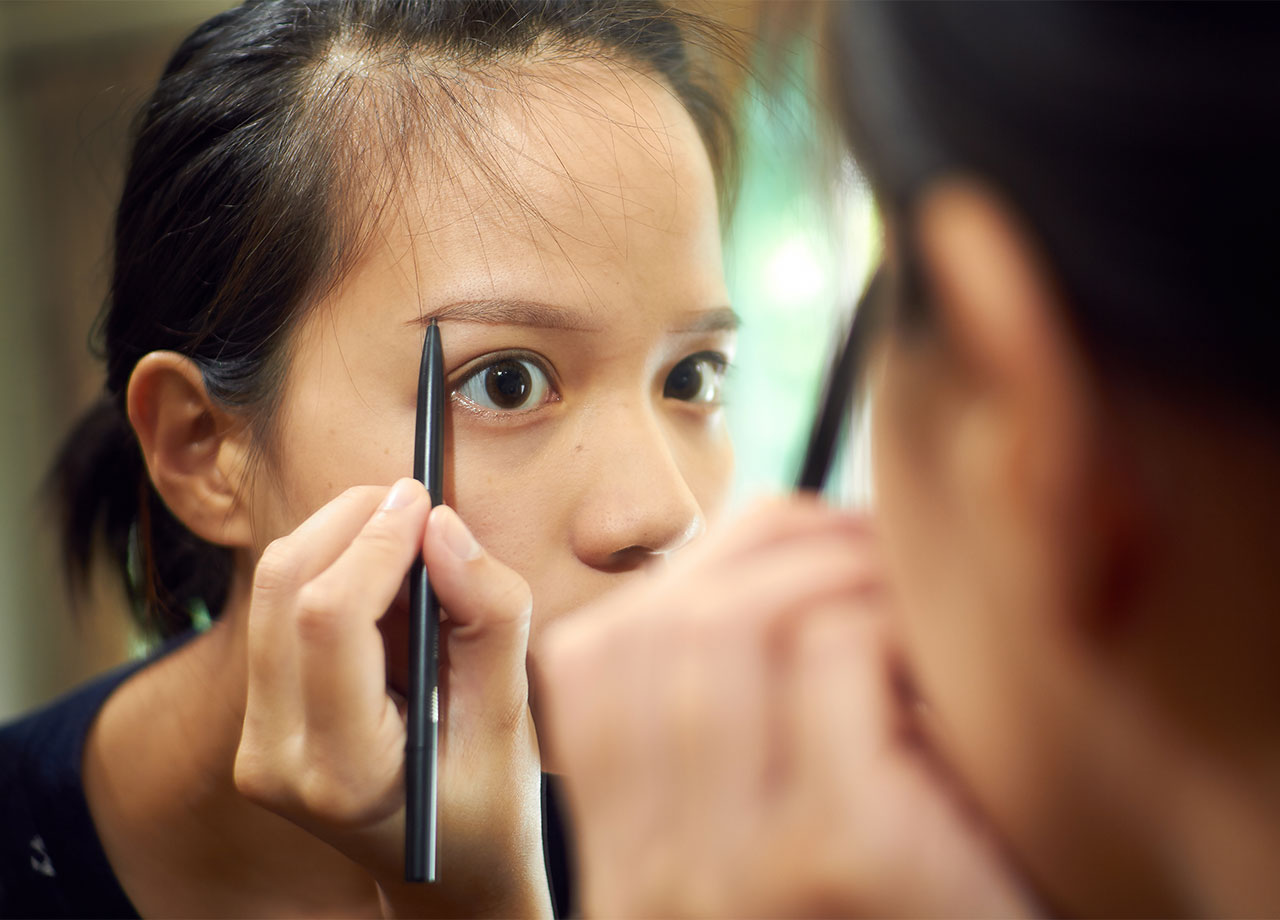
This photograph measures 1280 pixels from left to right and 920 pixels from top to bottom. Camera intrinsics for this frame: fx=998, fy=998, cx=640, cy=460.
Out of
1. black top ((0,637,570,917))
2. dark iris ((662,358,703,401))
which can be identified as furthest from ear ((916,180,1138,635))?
black top ((0,637,570,917))

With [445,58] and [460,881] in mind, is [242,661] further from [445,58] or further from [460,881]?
[445,58]

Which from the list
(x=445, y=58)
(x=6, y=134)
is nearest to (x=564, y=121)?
(x=445, y=58)

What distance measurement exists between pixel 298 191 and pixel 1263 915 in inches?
22.1

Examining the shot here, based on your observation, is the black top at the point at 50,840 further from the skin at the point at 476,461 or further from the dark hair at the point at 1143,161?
the dark hair at the point at 1143,161

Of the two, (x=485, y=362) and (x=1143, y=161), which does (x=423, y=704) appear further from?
(x=1143, y=161)

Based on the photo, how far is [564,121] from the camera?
1.85 feet

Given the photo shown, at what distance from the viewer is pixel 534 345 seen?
541 mm

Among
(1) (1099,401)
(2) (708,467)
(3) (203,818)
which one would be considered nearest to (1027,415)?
(1) (1099,401)

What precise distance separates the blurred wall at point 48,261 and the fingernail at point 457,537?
1.11 meters

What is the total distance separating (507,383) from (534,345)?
27mm

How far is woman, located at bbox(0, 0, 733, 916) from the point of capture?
482 mm

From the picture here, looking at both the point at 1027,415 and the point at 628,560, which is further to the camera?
the point at 628,560

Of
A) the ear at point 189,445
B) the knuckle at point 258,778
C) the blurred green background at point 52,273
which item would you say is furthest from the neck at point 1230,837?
the blurred green background at point 52,273

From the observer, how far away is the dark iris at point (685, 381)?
0.62m
